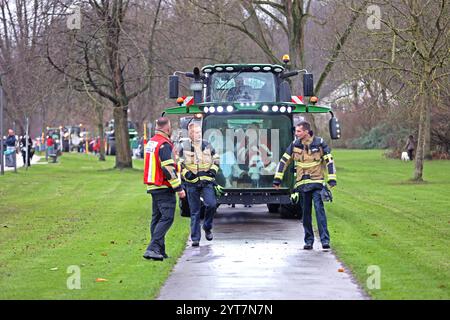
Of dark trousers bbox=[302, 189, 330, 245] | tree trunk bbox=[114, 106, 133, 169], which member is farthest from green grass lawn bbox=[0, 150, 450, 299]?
tree trunk bbox=[114, 106, 133, 169]

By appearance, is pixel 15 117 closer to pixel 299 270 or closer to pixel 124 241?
pixel 124 241

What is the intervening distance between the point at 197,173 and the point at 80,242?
229cm

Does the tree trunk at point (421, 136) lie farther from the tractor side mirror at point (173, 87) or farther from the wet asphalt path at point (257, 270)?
the wet asphalt path at point (257, 270)

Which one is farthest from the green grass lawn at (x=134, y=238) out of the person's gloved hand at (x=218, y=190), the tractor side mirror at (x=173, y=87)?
the tractor side mirror at (x=173, y=87)

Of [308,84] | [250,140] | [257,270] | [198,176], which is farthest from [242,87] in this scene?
[257,270]

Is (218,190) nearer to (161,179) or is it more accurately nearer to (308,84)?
(308,84)

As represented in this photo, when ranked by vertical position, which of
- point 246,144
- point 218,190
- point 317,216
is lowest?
point 317,216

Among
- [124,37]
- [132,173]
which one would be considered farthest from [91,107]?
[124,37]

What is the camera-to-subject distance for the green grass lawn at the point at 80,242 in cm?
1151

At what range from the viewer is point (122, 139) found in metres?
45.2

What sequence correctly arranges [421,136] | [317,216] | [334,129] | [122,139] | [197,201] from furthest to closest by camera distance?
[122,139], [421,136], [334,129], [197,201], [317,216]

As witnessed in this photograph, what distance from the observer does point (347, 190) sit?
3109 centimetres

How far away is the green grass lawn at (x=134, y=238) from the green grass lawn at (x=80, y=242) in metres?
0.01

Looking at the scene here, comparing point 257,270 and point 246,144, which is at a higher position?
point 246,144
